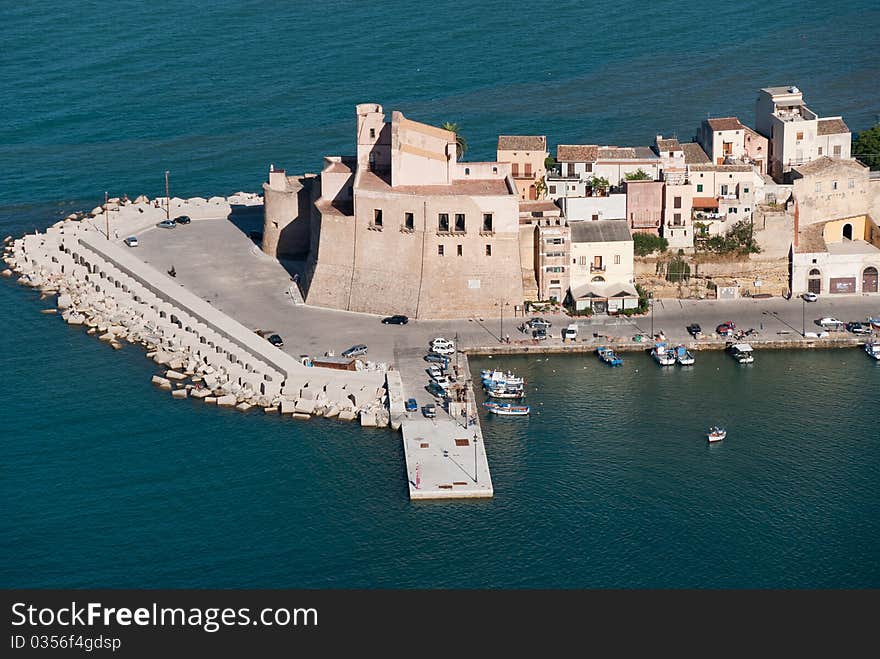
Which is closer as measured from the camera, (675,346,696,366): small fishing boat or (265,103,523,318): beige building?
(675,346,696,366): small fishing boat

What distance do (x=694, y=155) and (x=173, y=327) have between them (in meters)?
44.9

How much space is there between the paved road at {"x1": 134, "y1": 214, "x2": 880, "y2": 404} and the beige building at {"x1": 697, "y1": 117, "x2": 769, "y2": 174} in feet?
47.0

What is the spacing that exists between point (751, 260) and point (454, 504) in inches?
1666

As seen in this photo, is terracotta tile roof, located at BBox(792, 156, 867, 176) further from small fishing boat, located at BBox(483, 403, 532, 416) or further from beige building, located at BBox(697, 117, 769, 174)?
small fishing boat, located at BBox(483, 403, 532, 416)

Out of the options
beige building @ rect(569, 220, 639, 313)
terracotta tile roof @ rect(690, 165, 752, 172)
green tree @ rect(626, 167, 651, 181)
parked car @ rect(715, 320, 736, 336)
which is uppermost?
terracotta tile roof @ rect(690, 165, 752, 172)

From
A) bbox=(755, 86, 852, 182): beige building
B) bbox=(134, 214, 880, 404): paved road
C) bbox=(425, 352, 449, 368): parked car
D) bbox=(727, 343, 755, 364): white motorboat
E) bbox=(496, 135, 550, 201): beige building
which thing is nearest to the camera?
bbox=(425, 352, 449, 368): parked car

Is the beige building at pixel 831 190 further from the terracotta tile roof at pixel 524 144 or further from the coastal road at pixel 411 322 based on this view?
the terracotta tile roof at pixel 524 144

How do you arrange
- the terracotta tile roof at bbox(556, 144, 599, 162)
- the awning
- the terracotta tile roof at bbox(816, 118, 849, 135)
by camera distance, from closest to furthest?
1. the awning
2. the terracotta tile roof at bbox(556, 144, 599, 162)
3. the terracotta tile roof at bbox(816, 118, 849, 135)

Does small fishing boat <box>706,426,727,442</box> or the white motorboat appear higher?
the white motorboat

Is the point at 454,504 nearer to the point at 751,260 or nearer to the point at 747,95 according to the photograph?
the point at 751,260

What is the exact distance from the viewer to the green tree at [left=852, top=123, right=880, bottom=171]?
150750mm

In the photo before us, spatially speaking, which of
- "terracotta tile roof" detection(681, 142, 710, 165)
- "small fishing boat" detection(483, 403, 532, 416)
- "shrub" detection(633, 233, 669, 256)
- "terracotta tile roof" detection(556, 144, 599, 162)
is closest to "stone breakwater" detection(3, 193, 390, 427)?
"small fishing boat" detection(483, 403, 532, 416)

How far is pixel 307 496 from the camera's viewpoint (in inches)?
4311

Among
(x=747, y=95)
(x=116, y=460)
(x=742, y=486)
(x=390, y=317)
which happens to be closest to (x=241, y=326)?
(x=390, y=317)
